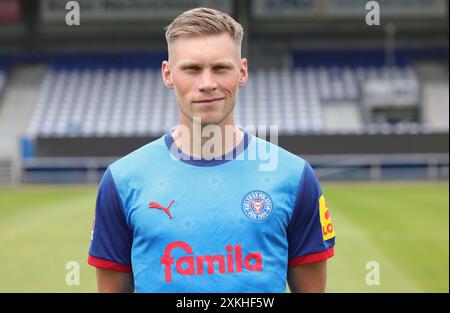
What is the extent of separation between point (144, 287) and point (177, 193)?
1.20 ft

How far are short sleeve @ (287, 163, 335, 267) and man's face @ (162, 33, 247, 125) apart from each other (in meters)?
0.42

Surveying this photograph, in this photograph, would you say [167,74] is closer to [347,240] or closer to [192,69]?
[192,69]

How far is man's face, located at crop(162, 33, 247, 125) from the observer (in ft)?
7.03

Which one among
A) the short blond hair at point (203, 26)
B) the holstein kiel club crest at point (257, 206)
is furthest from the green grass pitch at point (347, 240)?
the short blond hair at point (203, 26)

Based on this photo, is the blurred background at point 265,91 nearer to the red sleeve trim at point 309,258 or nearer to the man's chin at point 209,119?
the red sleeve trim at point 309,258

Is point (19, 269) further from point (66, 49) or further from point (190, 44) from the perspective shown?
point (66, 49)

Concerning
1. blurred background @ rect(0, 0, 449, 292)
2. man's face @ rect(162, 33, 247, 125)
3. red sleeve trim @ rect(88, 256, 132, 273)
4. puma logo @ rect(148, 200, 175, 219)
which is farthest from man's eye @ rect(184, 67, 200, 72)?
blurred background @ rect(0, 0, 449, 292)

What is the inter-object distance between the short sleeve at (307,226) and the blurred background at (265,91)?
563 inches

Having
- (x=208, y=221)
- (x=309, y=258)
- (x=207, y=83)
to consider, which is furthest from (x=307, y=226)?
(x=207, y=83)

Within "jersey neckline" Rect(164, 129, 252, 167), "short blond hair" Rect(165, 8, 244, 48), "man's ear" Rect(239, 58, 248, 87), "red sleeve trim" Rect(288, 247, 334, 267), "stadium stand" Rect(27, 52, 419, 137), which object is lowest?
"red sleeve trim" Rect(288, 247, 334, 267)

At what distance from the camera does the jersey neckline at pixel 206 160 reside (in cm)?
227

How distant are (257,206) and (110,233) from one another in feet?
1.91

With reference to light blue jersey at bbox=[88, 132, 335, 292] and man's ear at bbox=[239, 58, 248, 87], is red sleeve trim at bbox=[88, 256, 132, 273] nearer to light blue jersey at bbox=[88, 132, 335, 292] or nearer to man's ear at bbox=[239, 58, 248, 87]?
light blue jersey at bbox=[88, 132, 335, 292]
